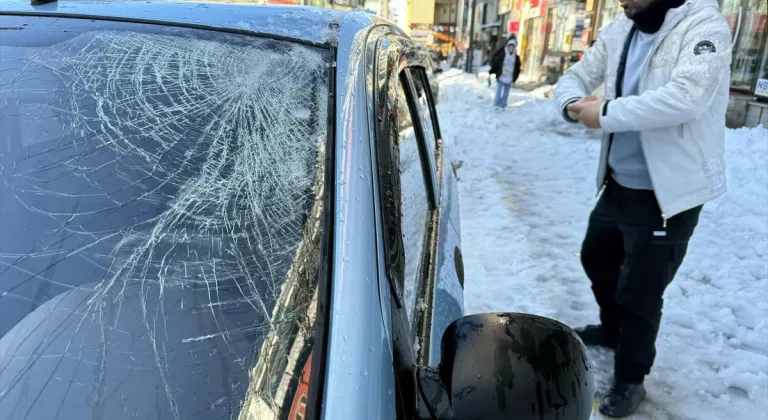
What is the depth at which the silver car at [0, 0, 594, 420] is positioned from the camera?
794mm

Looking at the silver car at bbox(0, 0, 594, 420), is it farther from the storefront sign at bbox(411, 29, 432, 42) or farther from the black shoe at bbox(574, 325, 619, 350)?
the storefront sign at bbox(411, 29, 432, 42)

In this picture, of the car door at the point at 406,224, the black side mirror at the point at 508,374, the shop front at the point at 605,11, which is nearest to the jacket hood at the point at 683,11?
the car door at the point at 406,224

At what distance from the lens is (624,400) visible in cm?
228

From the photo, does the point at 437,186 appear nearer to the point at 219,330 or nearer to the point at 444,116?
the point at 219,330

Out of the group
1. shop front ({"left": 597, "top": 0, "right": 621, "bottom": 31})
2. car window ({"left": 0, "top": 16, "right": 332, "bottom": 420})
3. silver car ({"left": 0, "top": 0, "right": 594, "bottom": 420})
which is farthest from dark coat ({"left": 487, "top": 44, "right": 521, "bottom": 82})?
car window ({"left": 0, "top": 16, "right": 332, "bottom": 420})

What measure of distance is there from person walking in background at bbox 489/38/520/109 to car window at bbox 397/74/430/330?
11.5 metres

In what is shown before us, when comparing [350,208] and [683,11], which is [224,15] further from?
[683,11]

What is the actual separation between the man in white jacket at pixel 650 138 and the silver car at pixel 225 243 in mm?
1056

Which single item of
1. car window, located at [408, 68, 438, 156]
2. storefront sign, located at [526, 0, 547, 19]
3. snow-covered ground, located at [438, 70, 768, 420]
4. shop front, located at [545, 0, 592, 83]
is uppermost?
storefront sign, located at [526, 0, 547, 19]

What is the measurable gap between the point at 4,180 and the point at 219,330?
605 mm

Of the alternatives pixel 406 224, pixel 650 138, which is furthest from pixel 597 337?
Result: pixel 406 224

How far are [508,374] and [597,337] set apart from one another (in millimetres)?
2206

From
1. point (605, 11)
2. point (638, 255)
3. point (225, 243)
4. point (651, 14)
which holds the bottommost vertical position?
point (638, 255)

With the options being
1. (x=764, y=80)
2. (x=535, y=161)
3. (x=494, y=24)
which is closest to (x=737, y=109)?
(x=764, y=80)
